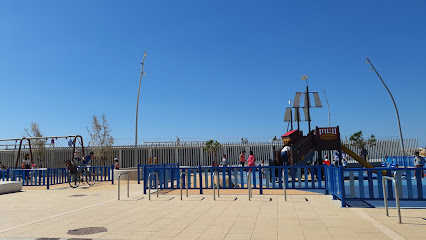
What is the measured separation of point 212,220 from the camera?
7.52 m

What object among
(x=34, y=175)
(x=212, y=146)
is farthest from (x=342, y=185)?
(x=212, y=146)

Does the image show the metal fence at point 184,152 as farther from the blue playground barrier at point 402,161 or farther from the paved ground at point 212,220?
the paved ground at point 212,220

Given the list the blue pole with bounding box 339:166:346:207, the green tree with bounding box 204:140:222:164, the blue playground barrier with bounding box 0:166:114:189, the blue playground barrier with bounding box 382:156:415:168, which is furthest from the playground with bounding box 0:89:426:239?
the green tree with bounding box 204:140:222:164

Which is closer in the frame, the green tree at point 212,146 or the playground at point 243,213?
→ the playground at point 243,213

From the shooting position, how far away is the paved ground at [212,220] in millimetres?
6145

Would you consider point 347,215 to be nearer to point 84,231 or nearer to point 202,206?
point 202,206

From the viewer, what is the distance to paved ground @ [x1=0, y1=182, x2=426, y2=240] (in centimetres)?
614

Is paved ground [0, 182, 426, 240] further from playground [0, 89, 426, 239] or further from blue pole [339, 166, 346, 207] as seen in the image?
blue pole [339, 166, 346, 207]

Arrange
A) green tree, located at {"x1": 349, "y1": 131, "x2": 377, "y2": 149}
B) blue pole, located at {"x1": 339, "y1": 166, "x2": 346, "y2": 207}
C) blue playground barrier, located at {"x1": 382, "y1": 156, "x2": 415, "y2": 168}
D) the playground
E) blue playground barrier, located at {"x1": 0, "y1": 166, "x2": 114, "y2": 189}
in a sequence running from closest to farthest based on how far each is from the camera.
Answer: the playground < blue pole, located at {"x1": 339, "y1": 166, "x2": 346, "y2": 207} < blue playground barrier, located at {"x1": 0, "y1": 166, "x2": 114, "y2": 189} < blue playground barrier, located at {"x1": 382, "y1": 156, "x2": 415, "y2": 168} < green tree, located at {"x1": 349, "y1": 131, "x2": 377, "y2": 149}

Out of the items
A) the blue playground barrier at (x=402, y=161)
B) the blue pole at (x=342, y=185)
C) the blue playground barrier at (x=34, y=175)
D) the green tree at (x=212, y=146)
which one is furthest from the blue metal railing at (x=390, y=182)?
the green tree at (x=212, y=146)

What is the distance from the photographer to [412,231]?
5.96 m

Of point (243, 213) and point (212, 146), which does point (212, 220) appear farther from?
point (212, 146)

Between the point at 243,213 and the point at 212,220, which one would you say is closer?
the point at 212,220

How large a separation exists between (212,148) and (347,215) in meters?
32.9
